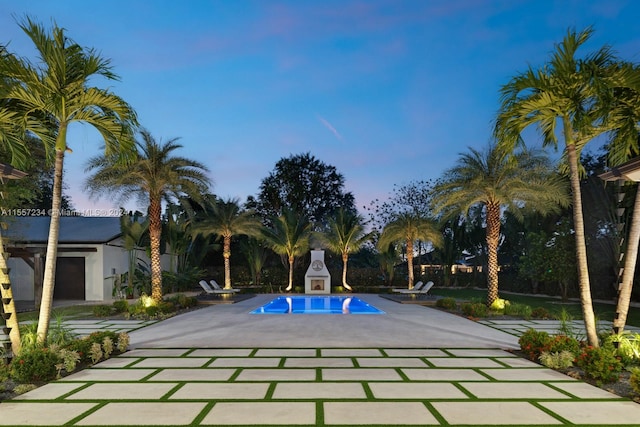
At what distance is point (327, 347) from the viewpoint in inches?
370

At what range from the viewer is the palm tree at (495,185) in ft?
50.8

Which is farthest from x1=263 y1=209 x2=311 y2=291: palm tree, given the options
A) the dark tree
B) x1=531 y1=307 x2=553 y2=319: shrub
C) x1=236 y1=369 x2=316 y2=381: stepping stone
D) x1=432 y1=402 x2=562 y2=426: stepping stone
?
x1=432 y1=402 x2=562 y2=426: stepping stone

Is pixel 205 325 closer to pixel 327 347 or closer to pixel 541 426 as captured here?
pixel 327 347

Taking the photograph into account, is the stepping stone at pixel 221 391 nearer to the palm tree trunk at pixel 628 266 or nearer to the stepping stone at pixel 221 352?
the stepping stone at pixel 221 352

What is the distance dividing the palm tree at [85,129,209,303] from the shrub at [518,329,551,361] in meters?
12.3

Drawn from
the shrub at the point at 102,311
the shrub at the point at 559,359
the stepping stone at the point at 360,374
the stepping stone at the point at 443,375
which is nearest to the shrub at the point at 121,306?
the shrub at the point at 102,311

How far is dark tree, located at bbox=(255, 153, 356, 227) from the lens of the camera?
41000 mm

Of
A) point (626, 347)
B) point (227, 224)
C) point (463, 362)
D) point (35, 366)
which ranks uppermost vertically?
point (227, 224)

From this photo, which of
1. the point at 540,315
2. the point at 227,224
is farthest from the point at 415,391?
the point at 227,224

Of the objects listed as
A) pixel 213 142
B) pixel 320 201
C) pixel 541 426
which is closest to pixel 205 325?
pixel 541 426

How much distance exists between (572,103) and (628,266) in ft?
9.78

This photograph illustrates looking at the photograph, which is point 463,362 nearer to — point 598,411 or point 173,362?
point 598,411

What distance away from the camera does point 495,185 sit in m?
15.6

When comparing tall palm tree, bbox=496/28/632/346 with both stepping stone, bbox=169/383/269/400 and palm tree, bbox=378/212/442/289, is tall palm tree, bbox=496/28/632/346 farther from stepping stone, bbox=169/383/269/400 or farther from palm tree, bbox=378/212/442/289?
palm tree, bbox=378/212/442/289
